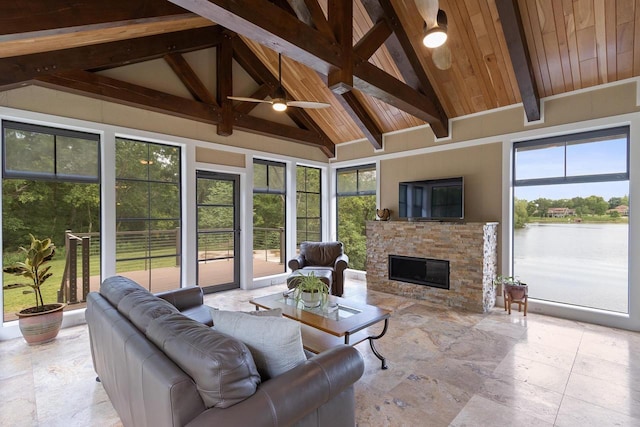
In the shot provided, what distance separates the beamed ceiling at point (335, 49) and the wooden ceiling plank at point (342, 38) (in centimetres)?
1

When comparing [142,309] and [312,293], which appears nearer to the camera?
[142,309]

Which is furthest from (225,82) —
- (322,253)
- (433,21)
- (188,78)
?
(433,21)

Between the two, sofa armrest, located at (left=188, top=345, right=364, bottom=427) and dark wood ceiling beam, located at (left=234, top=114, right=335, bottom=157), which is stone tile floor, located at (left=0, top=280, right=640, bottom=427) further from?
dark wood ceiling beam, located at (left=234, top=114, right=335, bottom=157)

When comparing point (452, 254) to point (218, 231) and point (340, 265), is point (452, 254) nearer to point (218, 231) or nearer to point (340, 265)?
point (340, 265)

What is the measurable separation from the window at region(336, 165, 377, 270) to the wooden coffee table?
3611mm

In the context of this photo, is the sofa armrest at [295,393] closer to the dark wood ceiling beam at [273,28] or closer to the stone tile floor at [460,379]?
the stone tile floor at [460,379]

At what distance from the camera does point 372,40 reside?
148 inches

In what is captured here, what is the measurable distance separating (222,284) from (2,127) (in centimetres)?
367

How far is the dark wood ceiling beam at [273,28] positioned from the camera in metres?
2.43

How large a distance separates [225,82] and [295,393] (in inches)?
201

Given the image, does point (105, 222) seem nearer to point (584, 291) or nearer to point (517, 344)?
point (517, 344)

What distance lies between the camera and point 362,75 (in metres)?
3.68

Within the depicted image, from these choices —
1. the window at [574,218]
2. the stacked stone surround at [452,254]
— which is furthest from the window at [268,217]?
the window at [574,218]

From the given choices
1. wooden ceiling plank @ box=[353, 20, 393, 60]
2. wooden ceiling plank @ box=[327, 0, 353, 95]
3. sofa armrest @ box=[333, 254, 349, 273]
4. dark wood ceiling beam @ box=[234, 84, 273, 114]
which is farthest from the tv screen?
dark wood ceiling beam @ box=[234, 84, 273, 114]
